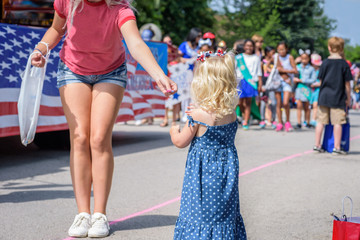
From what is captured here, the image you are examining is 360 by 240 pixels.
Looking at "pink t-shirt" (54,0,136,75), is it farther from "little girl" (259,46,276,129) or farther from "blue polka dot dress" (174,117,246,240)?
"little girl" (259,46,276,129)

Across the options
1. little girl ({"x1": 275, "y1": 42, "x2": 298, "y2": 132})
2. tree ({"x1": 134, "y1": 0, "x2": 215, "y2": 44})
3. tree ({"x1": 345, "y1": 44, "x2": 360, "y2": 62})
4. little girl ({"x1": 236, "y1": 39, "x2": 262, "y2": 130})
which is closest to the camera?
little girl ({"x1": 236, "y1": 39, "x2": 262, "y2": 130})

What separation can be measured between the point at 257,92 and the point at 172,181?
7165 mm

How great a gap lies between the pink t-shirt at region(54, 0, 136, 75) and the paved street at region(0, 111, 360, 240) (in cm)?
124

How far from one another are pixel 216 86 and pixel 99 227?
142cm

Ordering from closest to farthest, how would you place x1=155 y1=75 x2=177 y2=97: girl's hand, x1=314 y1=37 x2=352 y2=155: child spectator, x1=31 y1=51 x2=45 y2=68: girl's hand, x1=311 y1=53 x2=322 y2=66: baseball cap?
x1=155 y1=75 x2=177 y2=97: girl's hand, x1=31 y1=51 x2=45 y2=68: girl's hand, x1=314 y1=37 x2=352 y2=155: child spectator, x1=311 y1=53 x2=322 y2=66: baseball cap

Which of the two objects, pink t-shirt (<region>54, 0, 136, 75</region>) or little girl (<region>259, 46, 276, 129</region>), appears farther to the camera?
little girl (<region>259, 46, 276, 129</region>)

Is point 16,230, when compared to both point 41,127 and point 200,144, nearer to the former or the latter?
point 200,144

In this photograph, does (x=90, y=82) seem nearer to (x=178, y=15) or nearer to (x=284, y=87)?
(x=284, y=87)

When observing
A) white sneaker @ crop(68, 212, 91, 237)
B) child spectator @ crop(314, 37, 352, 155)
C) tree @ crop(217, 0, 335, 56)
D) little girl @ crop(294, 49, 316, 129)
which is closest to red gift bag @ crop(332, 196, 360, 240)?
white sneaker @ crop(68, 212, 91, 237)

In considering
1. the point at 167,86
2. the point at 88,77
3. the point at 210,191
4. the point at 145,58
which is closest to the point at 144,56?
the point at 145,58

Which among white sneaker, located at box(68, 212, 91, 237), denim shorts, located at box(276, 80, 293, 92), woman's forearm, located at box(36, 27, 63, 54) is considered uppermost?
woman's forearm, located at box(36, 27, 63, 54)

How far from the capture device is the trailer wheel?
902 centimetres

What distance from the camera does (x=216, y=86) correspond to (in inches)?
135

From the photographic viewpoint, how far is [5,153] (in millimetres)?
8641
